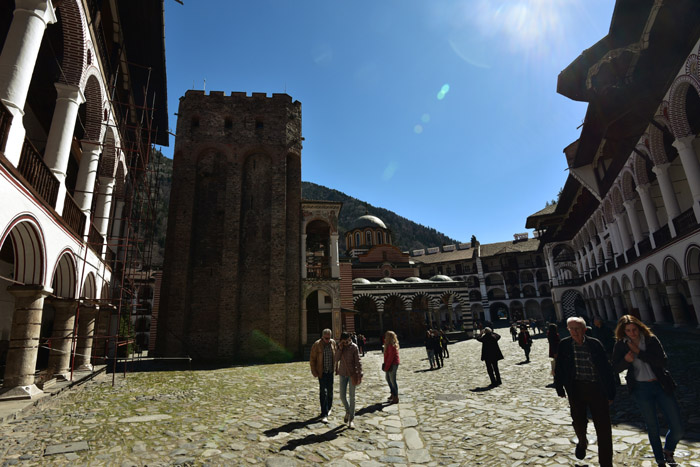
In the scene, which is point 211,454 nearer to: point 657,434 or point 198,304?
point 657,434

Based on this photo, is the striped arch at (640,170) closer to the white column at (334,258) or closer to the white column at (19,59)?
the white column at (334,258)

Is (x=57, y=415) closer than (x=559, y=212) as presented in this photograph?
Yes

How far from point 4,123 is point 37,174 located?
1.67 meters

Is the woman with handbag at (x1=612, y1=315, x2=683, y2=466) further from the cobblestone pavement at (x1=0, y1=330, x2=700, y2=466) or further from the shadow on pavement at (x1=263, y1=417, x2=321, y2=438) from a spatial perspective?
the shadow on pavement at (x1=263, y1=417, x2=321, y2=438)

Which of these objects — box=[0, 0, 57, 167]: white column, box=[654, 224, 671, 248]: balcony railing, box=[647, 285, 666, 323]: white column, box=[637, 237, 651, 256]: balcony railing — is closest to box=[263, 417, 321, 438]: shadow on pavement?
box=[0, 0, 57, 167]: white column

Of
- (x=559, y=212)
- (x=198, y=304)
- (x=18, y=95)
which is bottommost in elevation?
(x=198, y=304)

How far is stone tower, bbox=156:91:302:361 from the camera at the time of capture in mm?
17641

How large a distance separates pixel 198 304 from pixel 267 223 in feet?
17.9

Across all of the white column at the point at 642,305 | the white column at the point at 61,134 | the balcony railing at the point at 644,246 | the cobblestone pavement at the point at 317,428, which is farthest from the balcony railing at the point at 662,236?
the white column at the point at 61,134

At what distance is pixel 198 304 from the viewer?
17969 mm

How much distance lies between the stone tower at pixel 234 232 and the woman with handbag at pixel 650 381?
15.9 meters

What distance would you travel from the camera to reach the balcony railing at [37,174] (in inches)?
257

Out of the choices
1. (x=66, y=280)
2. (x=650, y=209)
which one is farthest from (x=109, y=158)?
(x=650, y=209)

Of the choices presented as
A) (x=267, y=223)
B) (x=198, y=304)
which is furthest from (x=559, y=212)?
(x=198, y=304)
